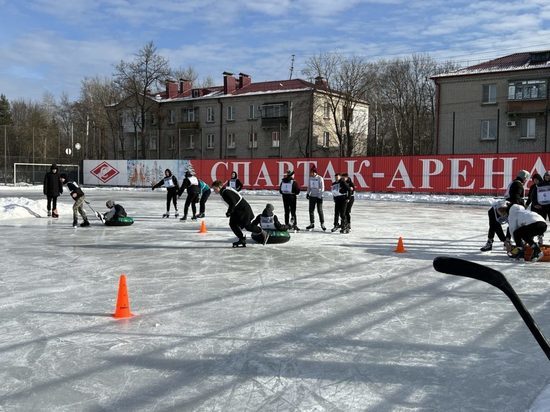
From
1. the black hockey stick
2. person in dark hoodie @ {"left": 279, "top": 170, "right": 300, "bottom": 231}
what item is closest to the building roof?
person in dark hoodie @ {"left": 279, "top": 170, "right": 300, "bottom": 231}

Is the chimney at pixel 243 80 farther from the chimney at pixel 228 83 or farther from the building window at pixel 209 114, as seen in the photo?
the building window at pixel 209 114

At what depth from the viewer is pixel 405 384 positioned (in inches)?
150

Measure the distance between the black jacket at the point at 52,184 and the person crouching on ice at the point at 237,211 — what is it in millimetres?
8301

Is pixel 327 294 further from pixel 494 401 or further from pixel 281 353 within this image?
pixel 494 401

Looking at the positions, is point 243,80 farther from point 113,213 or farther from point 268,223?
point 268,223

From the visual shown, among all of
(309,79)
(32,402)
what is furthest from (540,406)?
(309,79)

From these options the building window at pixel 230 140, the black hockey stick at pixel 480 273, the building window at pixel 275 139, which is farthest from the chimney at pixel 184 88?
the black hockey stick at pixel 480 273

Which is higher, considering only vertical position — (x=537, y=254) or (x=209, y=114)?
(x=209, y=114)

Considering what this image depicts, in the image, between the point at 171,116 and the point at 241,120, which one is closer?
the point at 241,120

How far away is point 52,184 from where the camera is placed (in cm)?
1694

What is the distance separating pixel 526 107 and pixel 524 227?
106 feet

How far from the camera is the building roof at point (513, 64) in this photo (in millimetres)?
38062

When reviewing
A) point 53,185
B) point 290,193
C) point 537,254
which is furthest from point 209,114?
point 537,254

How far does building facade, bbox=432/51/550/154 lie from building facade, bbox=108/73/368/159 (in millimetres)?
11045
